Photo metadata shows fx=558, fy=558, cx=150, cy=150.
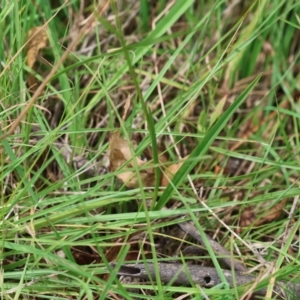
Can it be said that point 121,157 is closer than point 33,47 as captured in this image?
Yes

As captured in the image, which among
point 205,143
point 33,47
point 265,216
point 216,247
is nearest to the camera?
point 205,143

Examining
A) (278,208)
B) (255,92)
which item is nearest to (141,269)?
(278,208)

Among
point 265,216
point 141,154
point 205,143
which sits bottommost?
point 265,216

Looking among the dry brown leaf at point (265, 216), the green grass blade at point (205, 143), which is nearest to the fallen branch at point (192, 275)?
the green grass blade at point (205, 143)

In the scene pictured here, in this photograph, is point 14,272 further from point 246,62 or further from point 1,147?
point 246,62

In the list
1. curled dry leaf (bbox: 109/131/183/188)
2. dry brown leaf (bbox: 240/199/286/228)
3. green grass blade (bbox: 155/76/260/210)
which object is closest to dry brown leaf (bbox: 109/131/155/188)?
curled dry leaf (bbox: 109/131/183/188)

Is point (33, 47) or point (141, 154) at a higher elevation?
point (33, 47)

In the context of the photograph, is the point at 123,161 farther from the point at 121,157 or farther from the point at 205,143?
the point at 205,143

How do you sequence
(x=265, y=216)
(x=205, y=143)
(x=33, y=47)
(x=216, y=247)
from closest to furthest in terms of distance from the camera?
(x=205, y=143)
(x=216, y=247)
(x=265, y=216)
(x=33, y=47)

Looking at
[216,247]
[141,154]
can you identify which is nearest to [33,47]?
[141,154]

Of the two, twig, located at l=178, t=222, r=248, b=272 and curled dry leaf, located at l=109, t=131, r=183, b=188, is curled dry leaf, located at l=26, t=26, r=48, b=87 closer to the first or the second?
curled dry leaf, located at l=109, t=131, r=183, b=188
